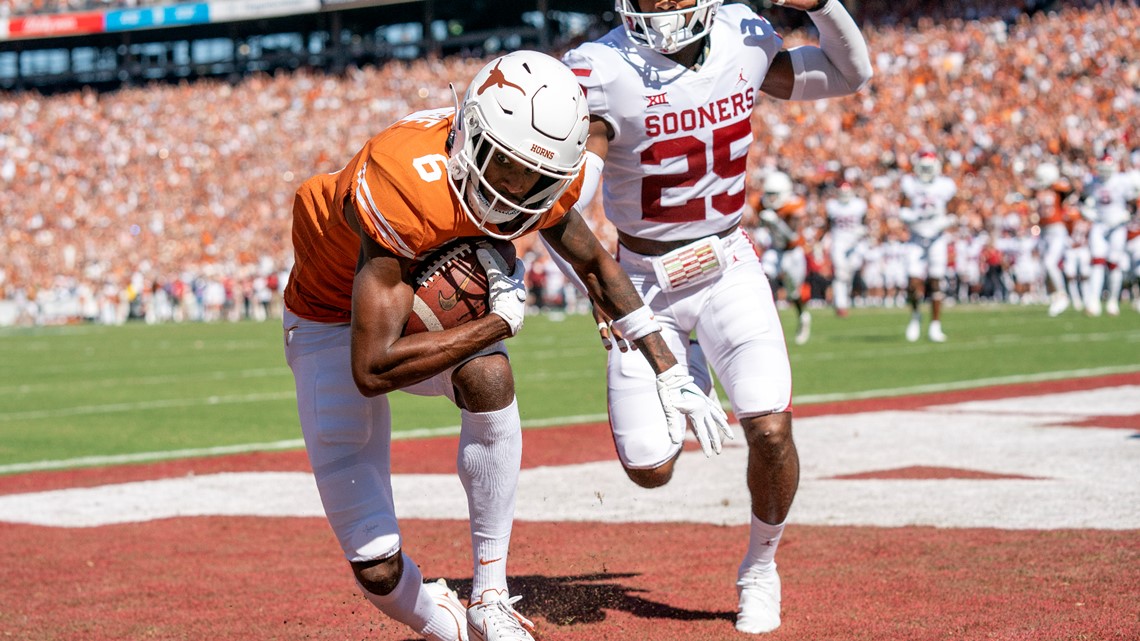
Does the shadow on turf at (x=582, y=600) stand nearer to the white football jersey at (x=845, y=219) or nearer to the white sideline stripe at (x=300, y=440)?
the white sideline stripe at (x=300, y=440)

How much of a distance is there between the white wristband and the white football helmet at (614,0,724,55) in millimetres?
1058

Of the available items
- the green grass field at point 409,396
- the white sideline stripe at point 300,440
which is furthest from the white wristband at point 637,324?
the green grass field at point 409,396

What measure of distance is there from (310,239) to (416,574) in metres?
0.97

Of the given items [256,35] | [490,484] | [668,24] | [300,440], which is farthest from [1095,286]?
[256,35]

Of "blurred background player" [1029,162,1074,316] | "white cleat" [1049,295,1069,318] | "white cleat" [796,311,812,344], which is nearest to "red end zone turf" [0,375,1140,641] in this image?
"white cleat" [796,311,812,344]

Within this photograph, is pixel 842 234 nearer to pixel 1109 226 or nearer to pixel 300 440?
pixel 1109 226

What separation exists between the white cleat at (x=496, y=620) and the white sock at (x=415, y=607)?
0.46 feet

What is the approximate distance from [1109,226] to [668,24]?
16416 millimetres

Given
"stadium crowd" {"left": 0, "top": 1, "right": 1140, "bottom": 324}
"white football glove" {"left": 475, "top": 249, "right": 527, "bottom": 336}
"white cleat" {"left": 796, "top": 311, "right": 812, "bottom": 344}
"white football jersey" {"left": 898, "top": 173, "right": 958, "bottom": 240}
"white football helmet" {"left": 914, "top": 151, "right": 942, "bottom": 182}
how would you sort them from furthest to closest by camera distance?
1. "stadium crowd" {"left": 0, "top": 1, "right": 1140, "bottom": 324}
2. "white cleat" {"left": 796, "top": 311, "right": 812, "bottom": 344}
3. "white football helmet" {"left": 914, "top": 151, "right": 942, "bottom": 182}
4. "white football jersey" {"left": 898, "top": 173, "right": 958, "bottom": 240}
5. "white football glove" {"left": 475, "top": 249, "right": 527, "bottom": 336}

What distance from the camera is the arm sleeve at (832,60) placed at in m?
4.65

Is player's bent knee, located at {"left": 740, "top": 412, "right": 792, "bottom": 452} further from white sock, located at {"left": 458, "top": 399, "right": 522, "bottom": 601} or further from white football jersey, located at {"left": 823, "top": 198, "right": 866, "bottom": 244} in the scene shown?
white football jersey, located at {"left": 823, "top": 198, "right": 866, "bottom": 244}

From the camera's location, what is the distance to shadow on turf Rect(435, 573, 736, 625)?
14.0 feet

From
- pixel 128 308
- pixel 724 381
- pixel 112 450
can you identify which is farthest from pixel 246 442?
pixel 128 308

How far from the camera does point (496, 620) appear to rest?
360cm
